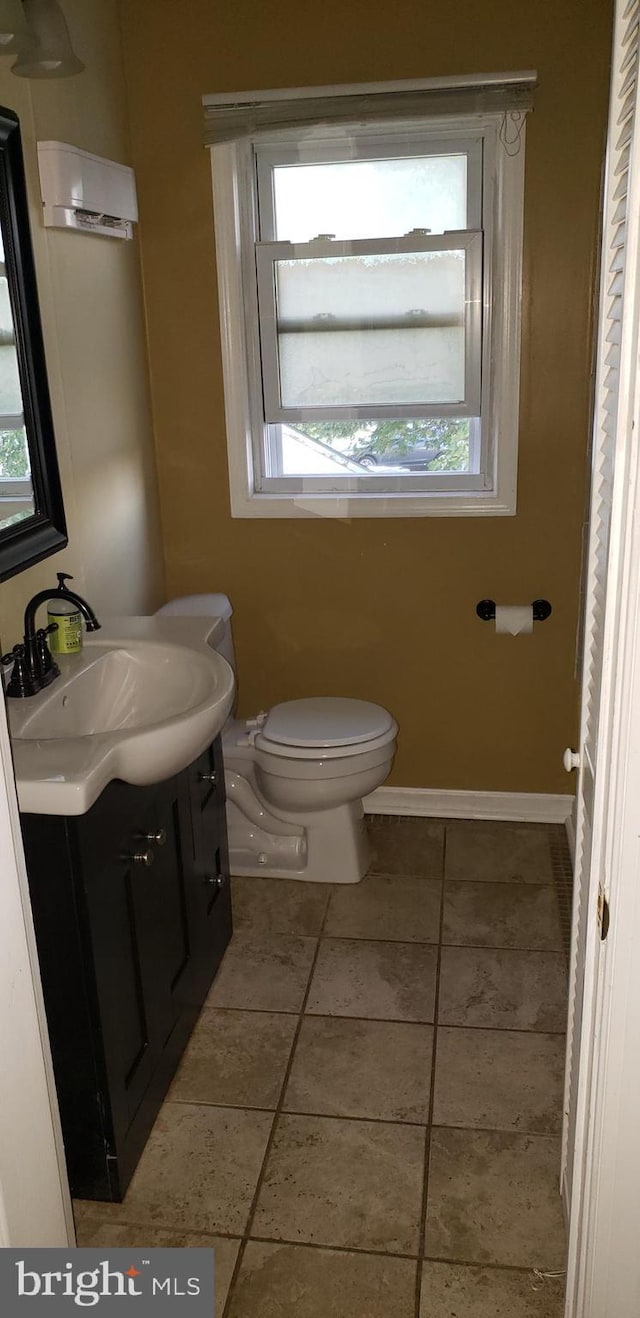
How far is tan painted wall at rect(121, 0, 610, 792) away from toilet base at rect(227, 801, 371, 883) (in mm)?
463

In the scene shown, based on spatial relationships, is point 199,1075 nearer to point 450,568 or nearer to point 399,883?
point 399,883

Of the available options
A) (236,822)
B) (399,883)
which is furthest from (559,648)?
(236,822)

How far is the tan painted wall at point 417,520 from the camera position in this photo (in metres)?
2.74

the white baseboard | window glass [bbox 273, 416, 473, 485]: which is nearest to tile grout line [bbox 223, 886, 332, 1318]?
the white baseboard

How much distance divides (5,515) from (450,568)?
145 cm

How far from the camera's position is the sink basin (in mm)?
1636

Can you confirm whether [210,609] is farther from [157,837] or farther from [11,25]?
[11,25]

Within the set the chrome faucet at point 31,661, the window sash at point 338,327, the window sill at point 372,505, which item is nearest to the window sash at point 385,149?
the window sash at point 338,327

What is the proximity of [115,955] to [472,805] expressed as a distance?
1765 mm

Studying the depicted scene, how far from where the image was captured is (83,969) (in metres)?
1.73

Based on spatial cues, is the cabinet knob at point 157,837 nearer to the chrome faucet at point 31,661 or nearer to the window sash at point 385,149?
the chrome faucet at point 31,661

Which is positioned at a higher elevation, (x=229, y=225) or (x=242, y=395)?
(x=229, y=225)

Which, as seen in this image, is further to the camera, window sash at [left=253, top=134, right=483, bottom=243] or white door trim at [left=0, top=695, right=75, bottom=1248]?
window sash at [left=253, top=134, right=483, bottom=243]

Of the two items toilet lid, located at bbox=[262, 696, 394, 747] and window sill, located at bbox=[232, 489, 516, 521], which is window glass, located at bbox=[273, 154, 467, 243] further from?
toilet lid, located at bbox=[262, 696, 394, 747]
